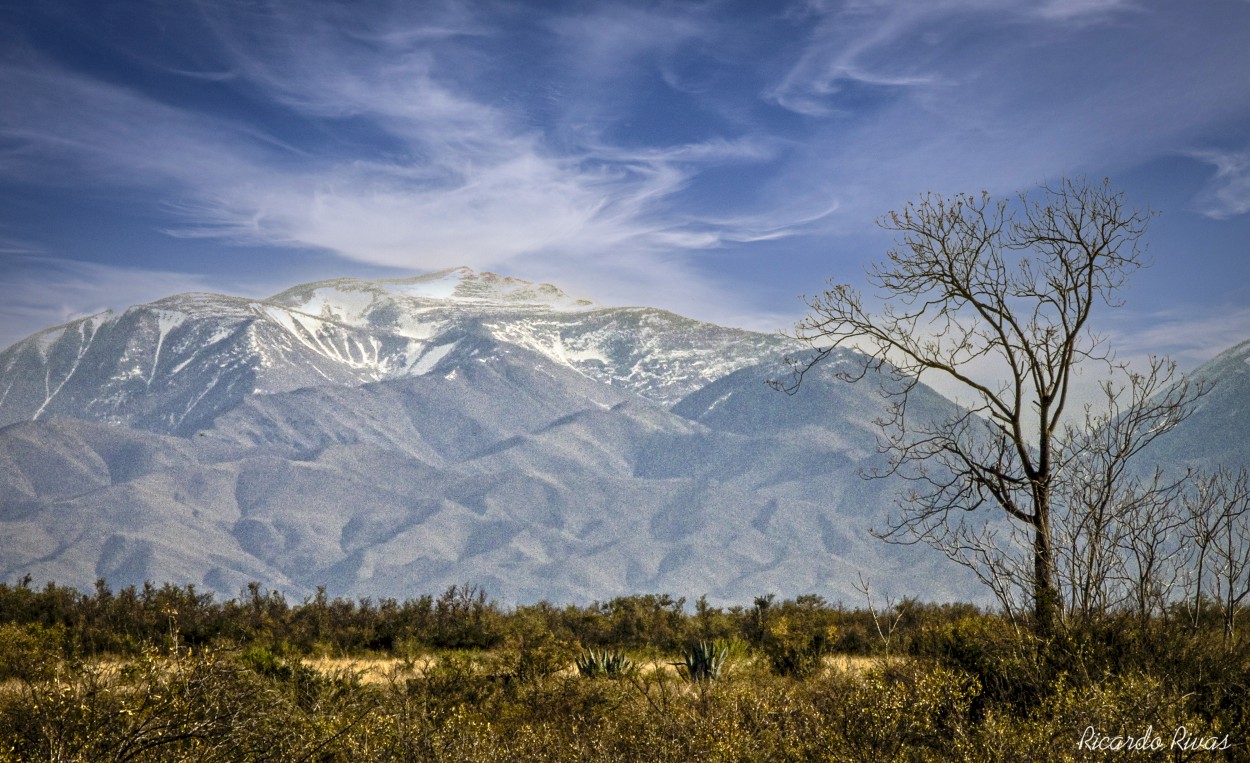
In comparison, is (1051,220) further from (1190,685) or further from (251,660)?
(251,660)

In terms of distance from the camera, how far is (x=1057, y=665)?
971 cm

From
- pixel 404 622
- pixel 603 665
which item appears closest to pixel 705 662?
pixel 603 665

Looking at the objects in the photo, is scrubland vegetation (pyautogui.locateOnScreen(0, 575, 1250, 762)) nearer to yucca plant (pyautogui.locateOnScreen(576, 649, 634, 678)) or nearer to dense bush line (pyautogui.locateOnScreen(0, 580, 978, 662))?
→ yucca plant (pyautogui.locateOnScreen(576, 649, 634, 678))

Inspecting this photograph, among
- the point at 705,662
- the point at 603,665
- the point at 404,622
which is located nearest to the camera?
the point at 603,665

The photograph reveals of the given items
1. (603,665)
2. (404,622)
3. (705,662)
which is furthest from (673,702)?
(404,622)

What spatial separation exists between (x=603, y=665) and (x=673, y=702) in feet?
11.6

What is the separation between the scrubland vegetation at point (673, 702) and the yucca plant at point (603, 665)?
3cm

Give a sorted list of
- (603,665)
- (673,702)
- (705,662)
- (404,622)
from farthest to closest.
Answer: (404,622) → (705,662) → (603,665) → (673,702)

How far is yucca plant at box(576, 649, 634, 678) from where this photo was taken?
1375 cm

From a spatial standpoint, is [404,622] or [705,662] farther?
[404,622]

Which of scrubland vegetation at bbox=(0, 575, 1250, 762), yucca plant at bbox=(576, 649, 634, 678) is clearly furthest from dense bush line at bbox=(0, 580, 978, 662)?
yucca plant at bbox=(576, 649, 634, 678)

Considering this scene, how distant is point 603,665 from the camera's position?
14.1 meters

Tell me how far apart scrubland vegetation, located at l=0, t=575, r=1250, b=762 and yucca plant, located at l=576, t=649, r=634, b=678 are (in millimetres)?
34

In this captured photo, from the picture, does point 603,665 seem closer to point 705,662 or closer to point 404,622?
point 705,662
